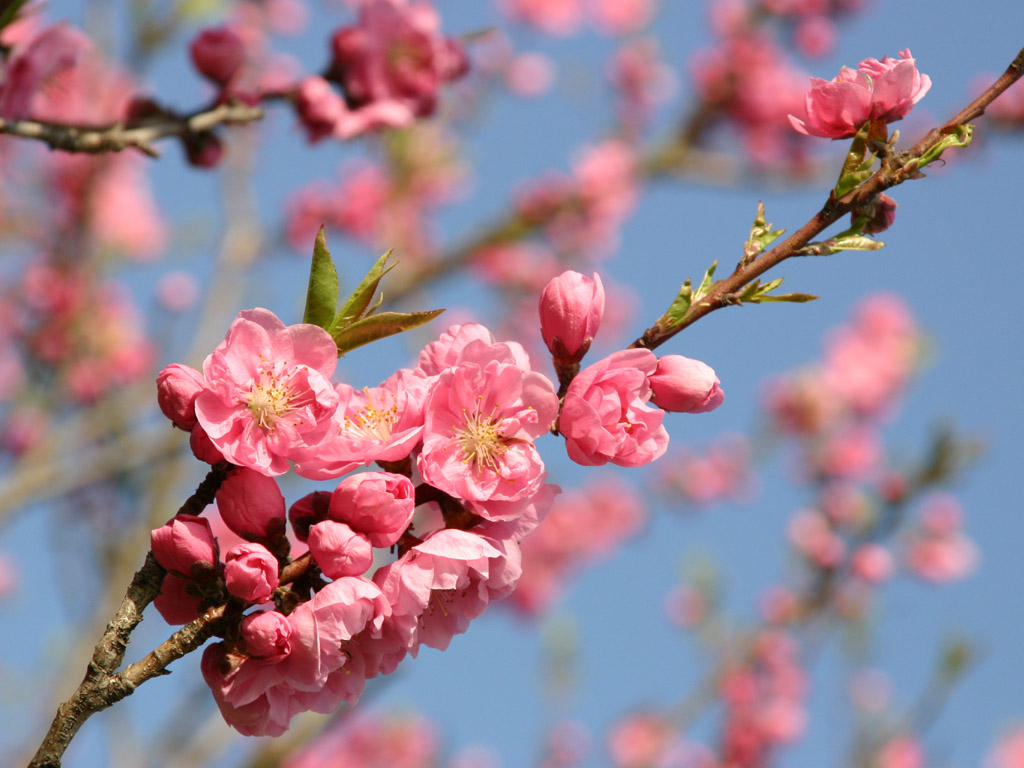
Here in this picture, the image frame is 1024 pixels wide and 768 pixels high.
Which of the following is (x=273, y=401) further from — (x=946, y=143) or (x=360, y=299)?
(x=946, y=143)

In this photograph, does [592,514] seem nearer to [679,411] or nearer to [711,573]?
[711,573]

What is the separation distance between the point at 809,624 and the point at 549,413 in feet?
12.8

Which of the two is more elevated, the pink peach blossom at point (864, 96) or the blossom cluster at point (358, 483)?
the pink peach blossom at point (864, 96)

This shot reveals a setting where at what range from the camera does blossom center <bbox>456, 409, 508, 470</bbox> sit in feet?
Result: 4.11

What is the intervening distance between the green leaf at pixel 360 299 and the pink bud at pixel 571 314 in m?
0.25

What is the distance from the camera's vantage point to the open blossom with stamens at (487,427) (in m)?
1.24

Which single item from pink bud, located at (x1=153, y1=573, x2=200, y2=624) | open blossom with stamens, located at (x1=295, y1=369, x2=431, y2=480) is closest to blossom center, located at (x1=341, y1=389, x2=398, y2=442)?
open blossom with stamens, located at (x1=295, y1=369, x2=431, y2=480)

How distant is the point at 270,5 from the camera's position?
242 inches

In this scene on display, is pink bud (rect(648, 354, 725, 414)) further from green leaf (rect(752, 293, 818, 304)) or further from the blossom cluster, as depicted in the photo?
green leaf (rect(752, 293, 818, 304))

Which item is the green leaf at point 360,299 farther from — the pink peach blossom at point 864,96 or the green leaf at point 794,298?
the pink peach blossom at point 864,96

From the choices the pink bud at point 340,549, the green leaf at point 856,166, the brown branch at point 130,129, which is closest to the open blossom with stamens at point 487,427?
the pink bud at point 340,549

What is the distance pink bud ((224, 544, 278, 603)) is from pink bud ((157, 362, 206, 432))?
0.66 feet

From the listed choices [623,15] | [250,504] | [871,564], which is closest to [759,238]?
[250,504]

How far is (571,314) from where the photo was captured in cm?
135
